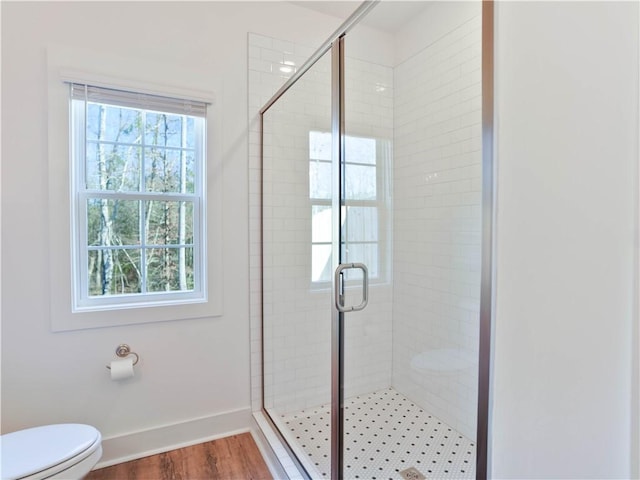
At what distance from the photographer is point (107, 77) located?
1.82 meters

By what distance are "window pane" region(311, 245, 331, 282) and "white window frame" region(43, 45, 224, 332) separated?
22.6 inches

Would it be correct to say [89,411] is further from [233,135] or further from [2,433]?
[233,135]

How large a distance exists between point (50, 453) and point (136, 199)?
125 centimetres

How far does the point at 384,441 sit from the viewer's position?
190cm

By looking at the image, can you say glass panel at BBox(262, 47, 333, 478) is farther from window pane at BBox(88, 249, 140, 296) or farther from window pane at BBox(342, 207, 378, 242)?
window pane at BBox(88, 249, 140, 296)

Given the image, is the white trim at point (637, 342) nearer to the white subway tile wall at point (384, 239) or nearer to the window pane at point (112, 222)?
the white subway tile wall at point (384, 239)

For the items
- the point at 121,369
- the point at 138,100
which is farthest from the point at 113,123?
the point at 121,369

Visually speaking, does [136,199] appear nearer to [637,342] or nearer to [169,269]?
[169,269]

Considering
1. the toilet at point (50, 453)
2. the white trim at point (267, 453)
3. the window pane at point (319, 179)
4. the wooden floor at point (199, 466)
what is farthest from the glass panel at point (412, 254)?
the toilet at point (50, 453)

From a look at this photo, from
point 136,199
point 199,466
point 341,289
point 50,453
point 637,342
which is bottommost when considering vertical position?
point 199,466

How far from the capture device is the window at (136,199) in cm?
186

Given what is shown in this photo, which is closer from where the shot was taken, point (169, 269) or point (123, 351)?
point (123, 351)

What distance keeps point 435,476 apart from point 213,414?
1301 millimetres

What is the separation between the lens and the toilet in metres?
1.30
